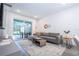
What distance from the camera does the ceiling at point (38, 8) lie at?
90.0 inches

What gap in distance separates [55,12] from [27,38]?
1154 mm

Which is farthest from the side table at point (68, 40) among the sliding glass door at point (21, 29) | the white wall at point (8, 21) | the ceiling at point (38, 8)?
the white wall at point (8, 21)

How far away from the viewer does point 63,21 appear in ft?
7.95

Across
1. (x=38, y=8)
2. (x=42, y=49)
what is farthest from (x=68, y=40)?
(x=38, y=8)

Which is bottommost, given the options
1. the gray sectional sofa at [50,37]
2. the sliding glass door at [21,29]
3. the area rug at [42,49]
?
the area rug at [42,49]

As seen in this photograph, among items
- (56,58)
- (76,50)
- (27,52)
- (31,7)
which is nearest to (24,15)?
(31,7)

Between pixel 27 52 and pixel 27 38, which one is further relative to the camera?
pixel 27 38

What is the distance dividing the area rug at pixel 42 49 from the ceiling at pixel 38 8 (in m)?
0.87

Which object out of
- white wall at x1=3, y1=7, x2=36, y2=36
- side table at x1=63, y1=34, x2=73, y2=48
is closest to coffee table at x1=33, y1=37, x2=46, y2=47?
side table at x1=63, y1=34, x2=73, y2=48

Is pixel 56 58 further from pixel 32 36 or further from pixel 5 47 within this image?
pixel 5 47

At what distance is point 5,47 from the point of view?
7.14 feet

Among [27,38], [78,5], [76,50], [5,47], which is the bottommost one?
[76,50]

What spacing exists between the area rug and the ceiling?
2.86 ft

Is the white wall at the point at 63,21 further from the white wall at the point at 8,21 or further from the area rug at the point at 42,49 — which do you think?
the white wall at the point at 8,21
